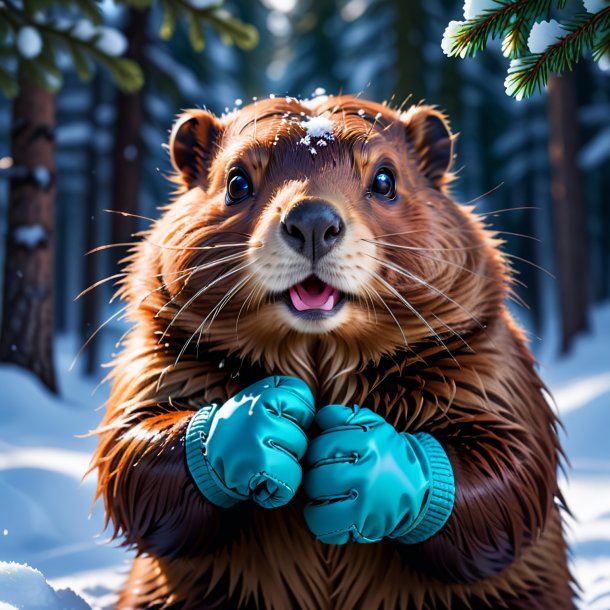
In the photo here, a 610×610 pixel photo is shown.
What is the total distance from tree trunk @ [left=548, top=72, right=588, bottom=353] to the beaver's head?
8.16m

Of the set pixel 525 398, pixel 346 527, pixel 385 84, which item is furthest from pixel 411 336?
pixel 385 84

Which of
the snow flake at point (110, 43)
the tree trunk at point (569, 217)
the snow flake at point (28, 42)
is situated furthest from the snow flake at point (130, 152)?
the tree trunk at point (569, 217)

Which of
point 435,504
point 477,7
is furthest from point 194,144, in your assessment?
point 435,504

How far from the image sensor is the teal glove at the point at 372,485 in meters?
1.94

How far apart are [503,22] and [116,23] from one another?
8.41m

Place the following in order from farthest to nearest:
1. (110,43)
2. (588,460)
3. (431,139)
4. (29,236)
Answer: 1. (29,236)
2. (110,43)
3. (588,460)
4. (431,139)

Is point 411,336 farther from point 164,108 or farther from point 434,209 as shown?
point 164,108

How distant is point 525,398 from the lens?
2387 millimetres

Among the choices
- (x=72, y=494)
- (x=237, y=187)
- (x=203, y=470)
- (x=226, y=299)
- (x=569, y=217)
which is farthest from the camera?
(x=569, y=217)

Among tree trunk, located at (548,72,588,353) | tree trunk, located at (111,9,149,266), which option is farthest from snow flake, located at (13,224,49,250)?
tree trunk, located at (548,72,588,353)

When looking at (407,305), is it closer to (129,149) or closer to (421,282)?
(421,282)

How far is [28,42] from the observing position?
15.4 ft

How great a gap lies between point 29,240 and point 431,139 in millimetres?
4126

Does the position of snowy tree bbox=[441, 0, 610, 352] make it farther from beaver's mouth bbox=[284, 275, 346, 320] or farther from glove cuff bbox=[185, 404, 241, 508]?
glove cuff bbox=[185, 404, 241, 508]
